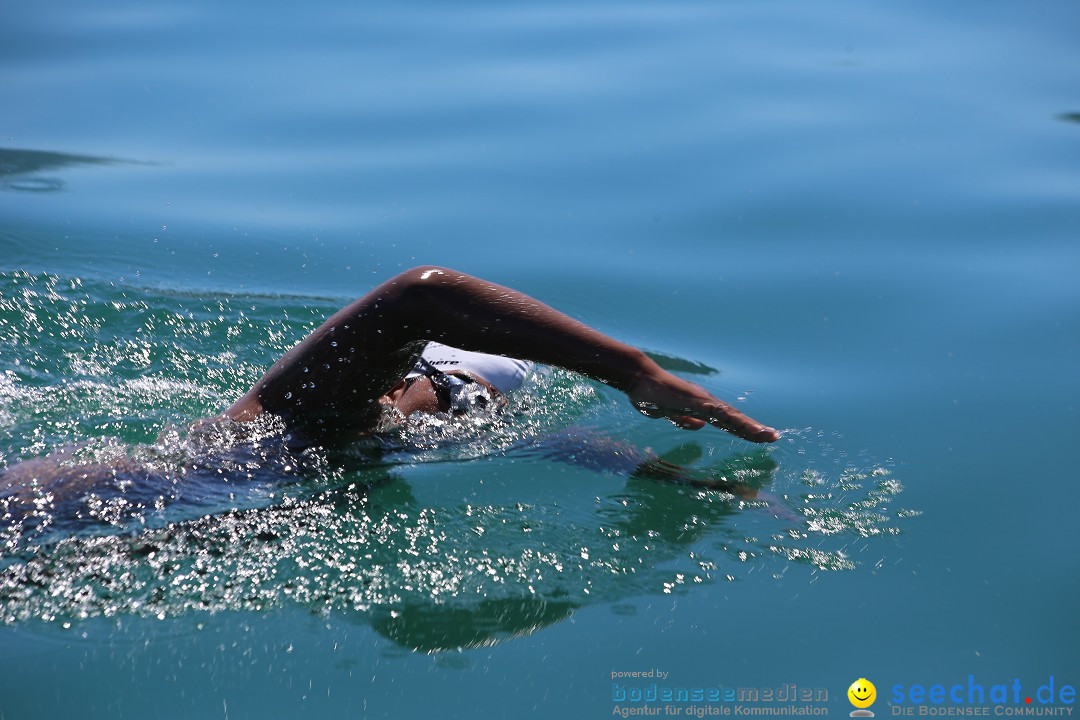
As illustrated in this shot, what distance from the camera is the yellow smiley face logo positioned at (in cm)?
259

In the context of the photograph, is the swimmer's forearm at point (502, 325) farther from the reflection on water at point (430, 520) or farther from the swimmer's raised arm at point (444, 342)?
the reflection on water at point (430, 520)

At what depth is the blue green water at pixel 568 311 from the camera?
2693 mm

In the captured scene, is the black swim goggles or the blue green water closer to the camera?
the blue green water

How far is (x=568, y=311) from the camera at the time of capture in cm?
469

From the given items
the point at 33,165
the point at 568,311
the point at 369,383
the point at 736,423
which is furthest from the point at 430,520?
the point at 33,165

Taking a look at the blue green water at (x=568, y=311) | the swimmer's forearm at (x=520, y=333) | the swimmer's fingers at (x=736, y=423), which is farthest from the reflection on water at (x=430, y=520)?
the swimmer's forearm at (x=520, y=333)

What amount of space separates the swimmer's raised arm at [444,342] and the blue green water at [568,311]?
0.71 feet

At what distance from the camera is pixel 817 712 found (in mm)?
2559

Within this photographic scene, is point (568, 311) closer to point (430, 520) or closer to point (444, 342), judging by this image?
point (444, 342)

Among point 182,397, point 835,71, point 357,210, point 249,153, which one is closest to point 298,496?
point 182,397

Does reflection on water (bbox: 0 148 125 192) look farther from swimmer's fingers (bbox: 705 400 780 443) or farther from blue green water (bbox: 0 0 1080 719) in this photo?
swimmer's fingers (bbox: 705 400 780 443)

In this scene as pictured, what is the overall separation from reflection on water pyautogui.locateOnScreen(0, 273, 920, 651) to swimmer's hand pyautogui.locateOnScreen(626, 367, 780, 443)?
0.71 ft

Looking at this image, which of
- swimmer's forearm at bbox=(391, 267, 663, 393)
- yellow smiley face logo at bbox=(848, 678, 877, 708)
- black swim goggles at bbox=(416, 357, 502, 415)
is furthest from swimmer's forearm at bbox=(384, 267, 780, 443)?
yellow smiley face logo at bbox=(848, 678, 877, 708)

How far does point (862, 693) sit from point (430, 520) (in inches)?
46.8
